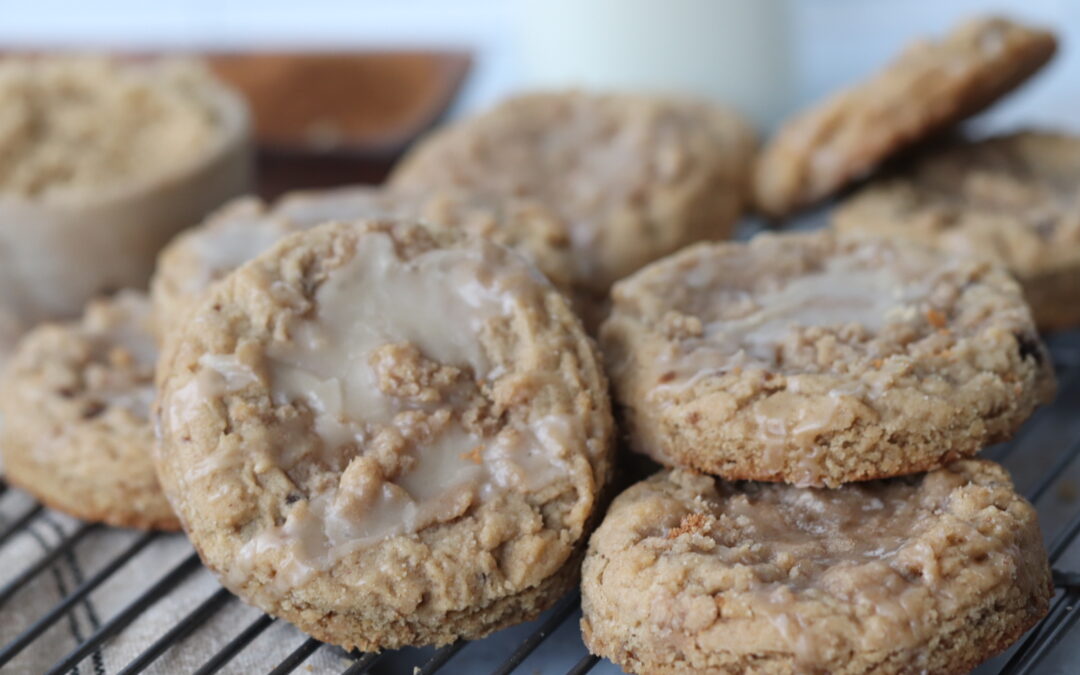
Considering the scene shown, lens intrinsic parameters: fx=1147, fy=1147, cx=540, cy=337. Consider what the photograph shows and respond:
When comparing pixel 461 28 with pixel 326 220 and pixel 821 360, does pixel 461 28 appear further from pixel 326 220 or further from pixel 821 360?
pixel 821 360

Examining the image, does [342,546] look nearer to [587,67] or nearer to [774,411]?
[774,411]

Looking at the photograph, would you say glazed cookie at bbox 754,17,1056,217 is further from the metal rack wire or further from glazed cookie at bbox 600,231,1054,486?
the metal rack wire

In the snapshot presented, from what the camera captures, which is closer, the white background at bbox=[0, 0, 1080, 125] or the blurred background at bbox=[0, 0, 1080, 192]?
the blurred background at bbox=[0, 0, 1080, 192]

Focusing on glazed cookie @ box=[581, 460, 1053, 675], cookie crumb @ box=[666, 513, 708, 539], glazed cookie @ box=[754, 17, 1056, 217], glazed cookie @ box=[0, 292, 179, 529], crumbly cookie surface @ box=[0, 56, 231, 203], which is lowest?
glazed cookie @ box=[581, 460, 1053, 675]

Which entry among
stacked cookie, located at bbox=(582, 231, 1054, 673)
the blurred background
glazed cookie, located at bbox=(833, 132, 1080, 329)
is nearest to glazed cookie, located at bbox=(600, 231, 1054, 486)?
stacked cookie, located at bbox=(582, 231, 1054, 673)

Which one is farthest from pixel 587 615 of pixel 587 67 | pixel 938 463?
pixel 587 67

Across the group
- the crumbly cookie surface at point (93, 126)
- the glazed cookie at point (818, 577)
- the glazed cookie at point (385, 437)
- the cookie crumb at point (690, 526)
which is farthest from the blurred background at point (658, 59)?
the cookie crumb at point (690, 526)
